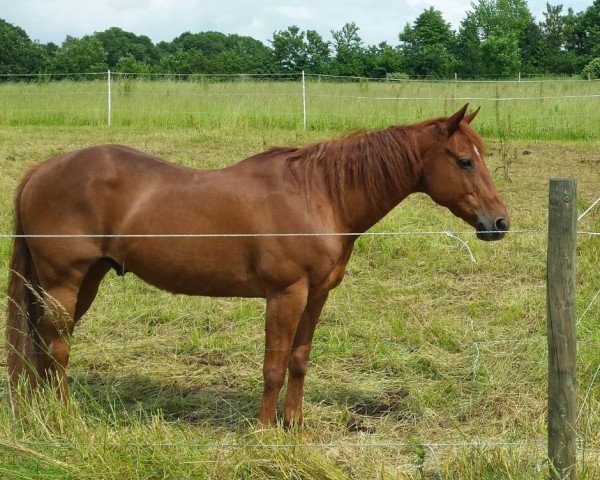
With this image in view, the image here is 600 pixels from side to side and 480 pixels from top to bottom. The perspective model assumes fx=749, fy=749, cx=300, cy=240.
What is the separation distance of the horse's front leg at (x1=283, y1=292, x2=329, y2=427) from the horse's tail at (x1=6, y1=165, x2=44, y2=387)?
4.88 ft

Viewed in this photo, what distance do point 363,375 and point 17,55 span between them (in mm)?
43718

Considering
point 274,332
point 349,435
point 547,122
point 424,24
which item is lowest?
point 349,435

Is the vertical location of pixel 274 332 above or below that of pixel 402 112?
below

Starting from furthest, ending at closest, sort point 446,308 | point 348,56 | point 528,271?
point 348,56, point 528,271, point 446,308

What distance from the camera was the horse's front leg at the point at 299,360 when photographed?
14.4ft

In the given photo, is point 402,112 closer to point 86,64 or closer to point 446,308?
point 446,308

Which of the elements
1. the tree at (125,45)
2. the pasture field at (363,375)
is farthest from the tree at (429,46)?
the pasture field at (363,375)

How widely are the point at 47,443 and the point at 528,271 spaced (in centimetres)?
503

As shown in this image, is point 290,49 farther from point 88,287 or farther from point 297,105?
point 88,287

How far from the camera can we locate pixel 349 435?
4352 mm

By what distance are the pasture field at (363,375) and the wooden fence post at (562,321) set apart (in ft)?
0.48

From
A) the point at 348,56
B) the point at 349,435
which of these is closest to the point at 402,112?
the point at 349,435

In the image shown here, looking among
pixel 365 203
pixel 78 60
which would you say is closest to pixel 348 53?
pixel 78 60

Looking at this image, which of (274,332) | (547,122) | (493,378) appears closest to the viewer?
(274,332)
